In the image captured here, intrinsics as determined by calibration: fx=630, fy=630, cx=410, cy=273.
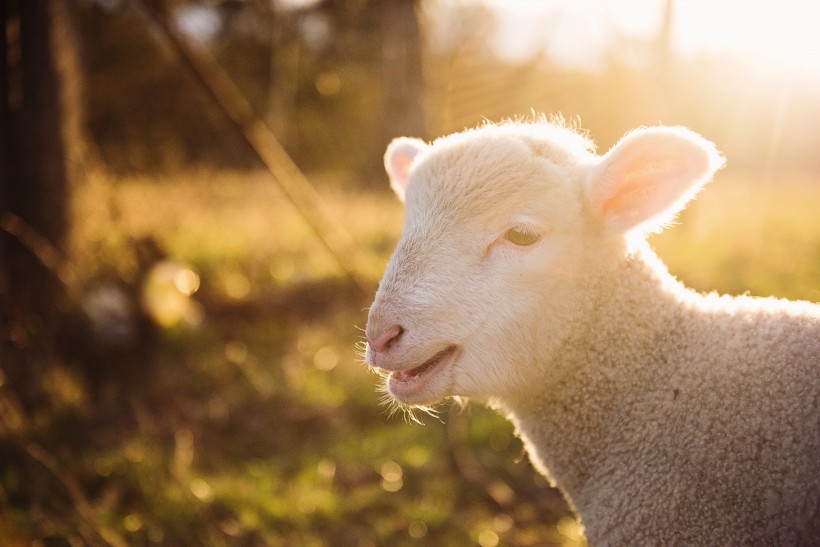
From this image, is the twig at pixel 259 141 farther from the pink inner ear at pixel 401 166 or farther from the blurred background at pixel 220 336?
the pink inner ear at pixel 401 166

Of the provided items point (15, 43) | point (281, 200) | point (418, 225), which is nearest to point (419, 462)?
point (418, 225)

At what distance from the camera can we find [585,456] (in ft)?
7.72

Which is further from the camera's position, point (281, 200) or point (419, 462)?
point (281, 200)

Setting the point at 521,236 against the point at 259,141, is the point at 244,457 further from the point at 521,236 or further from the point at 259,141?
the point at 521,236

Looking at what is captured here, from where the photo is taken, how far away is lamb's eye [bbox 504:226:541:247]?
7.53 ft

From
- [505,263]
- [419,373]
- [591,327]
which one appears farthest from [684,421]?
[419,373]

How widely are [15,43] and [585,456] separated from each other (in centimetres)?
479

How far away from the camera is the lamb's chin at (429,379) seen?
90.7 inches

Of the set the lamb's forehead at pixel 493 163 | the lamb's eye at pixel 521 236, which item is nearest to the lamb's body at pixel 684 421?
the lamb's eye at pixel 521 236

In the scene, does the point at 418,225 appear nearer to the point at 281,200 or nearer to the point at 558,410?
the point at 558,410

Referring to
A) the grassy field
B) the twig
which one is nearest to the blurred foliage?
the grassy field

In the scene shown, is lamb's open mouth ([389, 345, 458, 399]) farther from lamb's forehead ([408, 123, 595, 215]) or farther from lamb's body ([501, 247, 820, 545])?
lamb's forehead ([408, 123, 595, 215])

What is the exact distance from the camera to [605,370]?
7.65 ft

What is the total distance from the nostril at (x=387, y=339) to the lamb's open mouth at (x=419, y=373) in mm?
145
